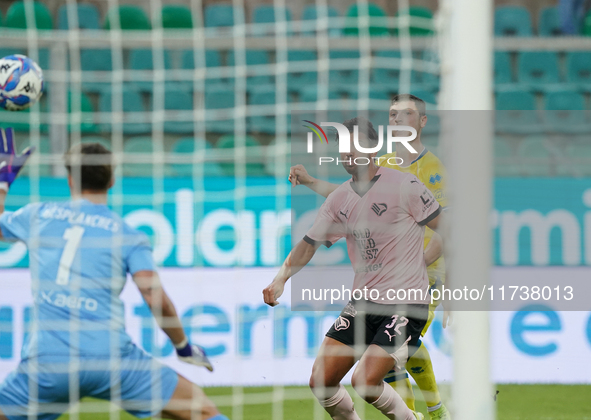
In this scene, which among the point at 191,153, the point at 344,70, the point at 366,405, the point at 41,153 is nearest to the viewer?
the point at 366,405

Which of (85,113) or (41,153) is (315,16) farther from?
(41,153)

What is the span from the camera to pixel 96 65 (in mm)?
6746

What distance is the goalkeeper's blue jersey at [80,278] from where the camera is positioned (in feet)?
9.02

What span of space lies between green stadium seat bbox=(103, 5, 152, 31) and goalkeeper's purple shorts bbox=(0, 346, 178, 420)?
5506 millimetres

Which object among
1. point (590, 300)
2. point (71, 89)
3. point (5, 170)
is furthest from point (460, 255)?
point (71, 89)

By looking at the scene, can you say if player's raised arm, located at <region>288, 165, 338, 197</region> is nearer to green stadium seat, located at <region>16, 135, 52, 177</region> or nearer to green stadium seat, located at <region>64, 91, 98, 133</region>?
green stadium seat, located at <region>16, 135, 52, 177</region>

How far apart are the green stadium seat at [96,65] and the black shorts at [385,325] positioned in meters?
4.28

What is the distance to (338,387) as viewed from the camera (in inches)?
125

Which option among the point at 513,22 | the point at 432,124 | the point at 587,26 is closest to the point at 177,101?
the point at 432,124

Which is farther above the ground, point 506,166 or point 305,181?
point 506,166

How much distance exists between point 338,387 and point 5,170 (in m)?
1.74

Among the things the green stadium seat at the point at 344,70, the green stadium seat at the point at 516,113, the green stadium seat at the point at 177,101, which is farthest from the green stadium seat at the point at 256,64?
the green stadium seat at the point at 516,113

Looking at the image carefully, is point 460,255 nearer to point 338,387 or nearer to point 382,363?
point 382,363

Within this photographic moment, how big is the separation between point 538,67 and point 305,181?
4.86 m
